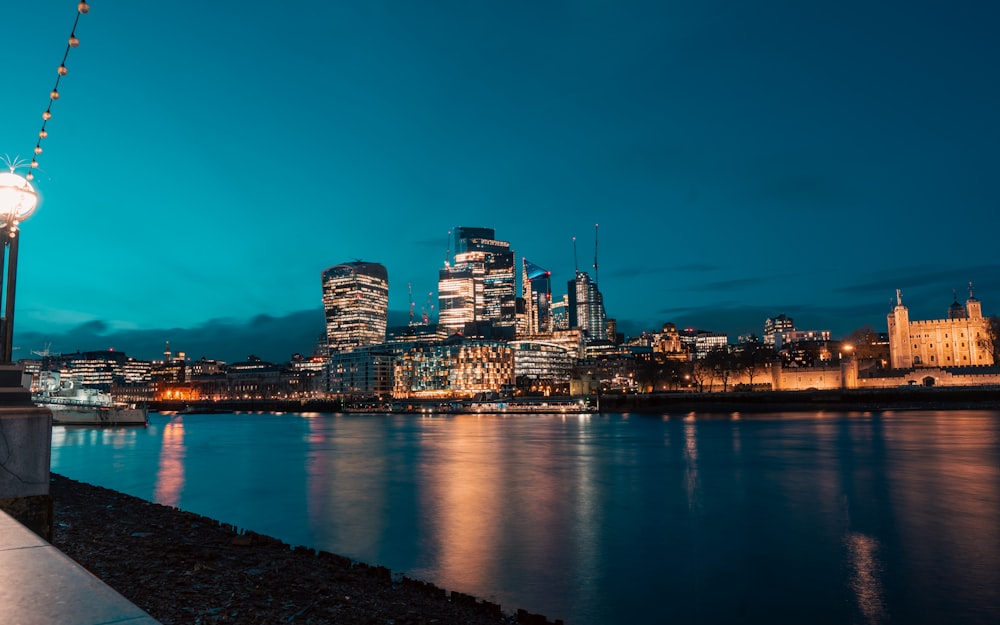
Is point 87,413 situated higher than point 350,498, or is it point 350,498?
point 87,413

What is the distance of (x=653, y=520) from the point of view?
22.6 m

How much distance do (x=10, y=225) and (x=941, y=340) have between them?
175825 millimetres

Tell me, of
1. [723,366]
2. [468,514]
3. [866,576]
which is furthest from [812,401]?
[866,576]

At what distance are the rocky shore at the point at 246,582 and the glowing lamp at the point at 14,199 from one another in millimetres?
6181

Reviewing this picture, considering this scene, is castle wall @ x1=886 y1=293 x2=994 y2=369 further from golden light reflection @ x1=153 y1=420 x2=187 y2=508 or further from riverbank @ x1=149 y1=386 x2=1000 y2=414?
golden light reflection @ x1=153 y1=420 x2=187 y2=508

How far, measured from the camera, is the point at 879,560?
16.9m

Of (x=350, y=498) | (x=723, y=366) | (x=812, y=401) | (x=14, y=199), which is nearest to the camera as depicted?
(x=14, y=199)

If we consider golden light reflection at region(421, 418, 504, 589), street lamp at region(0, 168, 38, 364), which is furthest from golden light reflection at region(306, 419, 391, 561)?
street lamp at region(0, 168, 38, 364)

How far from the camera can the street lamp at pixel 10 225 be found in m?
9.93

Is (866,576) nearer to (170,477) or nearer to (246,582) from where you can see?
(246,582)

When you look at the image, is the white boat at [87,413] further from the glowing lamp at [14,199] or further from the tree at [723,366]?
the tree at [723,366]

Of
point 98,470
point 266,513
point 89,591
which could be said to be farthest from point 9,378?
point 98,470

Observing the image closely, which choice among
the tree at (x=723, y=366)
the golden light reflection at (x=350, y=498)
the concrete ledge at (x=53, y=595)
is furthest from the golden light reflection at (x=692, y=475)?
the tree at (x=723, y=366)

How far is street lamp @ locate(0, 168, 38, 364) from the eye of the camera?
9925 mm
